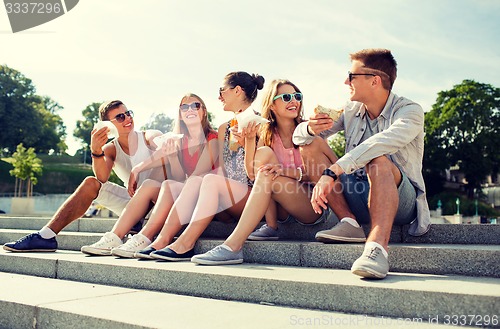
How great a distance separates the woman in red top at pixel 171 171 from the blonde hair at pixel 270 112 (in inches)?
25.0

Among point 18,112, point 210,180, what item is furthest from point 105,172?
point 18,112

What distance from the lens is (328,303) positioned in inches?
99.9

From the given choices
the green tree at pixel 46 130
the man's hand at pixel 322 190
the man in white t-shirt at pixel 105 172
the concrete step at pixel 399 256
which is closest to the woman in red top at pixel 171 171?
the man in white t-shirt at pixel 105 172

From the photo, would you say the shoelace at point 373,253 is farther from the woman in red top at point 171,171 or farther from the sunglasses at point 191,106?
the sunglasses at point 191,106

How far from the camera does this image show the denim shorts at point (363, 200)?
3232mm

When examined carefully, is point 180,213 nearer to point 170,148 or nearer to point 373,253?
point 170,148

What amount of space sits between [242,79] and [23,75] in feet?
202

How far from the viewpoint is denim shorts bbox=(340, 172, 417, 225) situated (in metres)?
3.23

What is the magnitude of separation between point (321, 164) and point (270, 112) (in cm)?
78

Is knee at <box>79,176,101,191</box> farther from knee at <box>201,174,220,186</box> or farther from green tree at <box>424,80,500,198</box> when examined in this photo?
green tree at <box>424,80,500,198</box>

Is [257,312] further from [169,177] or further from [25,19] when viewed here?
[25,19]

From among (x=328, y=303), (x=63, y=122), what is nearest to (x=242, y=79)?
(x=328, y=303)

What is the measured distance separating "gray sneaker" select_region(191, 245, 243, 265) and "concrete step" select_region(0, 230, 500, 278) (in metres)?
0.24

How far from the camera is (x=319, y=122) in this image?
11.2ft
